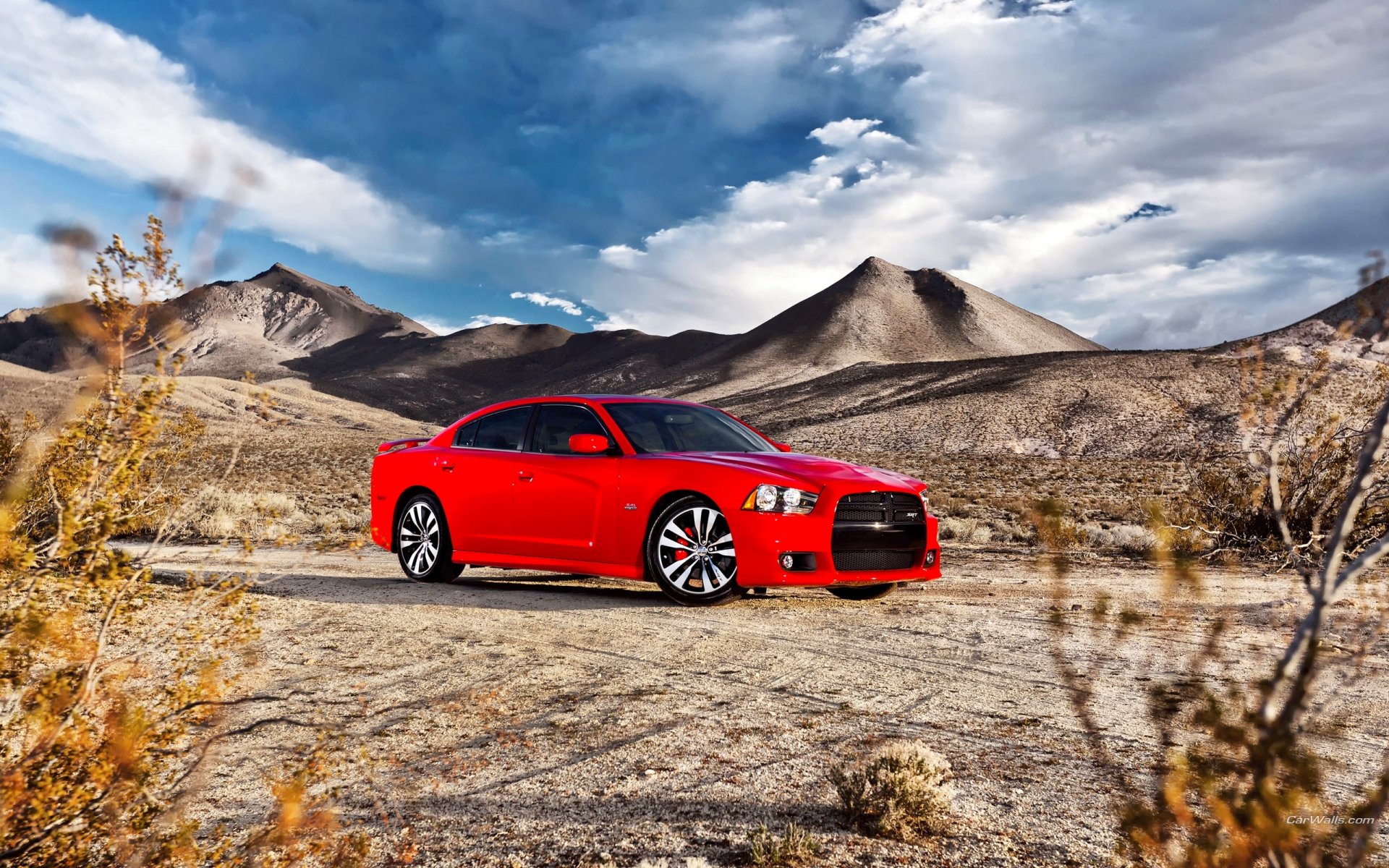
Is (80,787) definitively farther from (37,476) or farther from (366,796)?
(37,476)

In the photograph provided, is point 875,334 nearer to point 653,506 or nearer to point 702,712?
point 653,506

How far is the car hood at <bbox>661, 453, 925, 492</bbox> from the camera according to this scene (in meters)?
6.90

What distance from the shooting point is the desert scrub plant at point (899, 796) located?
2984mm

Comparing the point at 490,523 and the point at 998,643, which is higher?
the point at 490,523

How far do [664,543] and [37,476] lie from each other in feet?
20.3

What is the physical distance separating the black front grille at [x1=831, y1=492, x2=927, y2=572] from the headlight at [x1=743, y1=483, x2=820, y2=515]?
0.26 metres

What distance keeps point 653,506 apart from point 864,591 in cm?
202

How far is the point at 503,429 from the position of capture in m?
8.83

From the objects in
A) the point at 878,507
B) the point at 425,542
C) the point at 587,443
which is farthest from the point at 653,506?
the point at 425,542

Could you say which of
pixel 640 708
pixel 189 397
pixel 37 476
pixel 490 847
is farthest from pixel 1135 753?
pixel 189 397

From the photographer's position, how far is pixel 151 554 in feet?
9.80

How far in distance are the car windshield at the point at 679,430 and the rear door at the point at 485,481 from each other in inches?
41.8

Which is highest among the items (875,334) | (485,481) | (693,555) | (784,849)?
(875,334)

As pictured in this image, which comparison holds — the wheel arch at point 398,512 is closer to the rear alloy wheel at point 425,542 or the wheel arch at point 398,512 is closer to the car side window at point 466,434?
the rear alloy wheel at point 425,542
